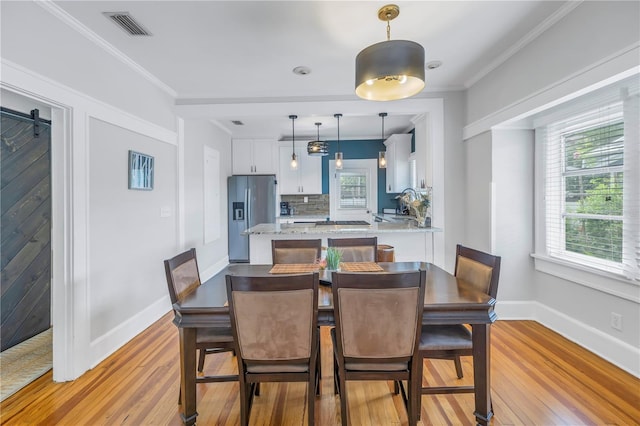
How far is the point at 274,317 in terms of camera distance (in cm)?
145

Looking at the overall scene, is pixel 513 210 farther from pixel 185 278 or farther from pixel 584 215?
pixel 185 278

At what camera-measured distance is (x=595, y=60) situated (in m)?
1.93

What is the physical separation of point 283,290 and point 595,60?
7.74 feet

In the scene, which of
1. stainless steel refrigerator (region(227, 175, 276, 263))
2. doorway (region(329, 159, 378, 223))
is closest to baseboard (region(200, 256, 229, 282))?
stainless steel refrigerator (region(227, 175, 276, 263))

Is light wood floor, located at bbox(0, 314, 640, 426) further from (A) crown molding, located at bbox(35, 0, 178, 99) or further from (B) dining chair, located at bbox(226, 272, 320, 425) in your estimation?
(A) crown molding, located at bbox(35, 0, 178, 99)

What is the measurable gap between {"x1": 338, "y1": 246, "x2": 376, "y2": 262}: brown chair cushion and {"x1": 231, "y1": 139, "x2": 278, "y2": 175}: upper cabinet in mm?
3826

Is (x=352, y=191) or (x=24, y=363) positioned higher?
(x=352, y=191)

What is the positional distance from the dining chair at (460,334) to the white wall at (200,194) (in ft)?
10.6

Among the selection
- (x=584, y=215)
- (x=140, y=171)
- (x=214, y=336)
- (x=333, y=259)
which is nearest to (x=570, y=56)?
(x=584, y=215)

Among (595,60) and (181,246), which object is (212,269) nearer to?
(181,246)

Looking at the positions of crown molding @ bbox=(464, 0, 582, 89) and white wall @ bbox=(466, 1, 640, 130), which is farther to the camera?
crown molding @ bbox=(464, 0, 582, 89)

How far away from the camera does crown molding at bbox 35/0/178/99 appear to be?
2.01 m

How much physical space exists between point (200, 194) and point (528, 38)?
414cm

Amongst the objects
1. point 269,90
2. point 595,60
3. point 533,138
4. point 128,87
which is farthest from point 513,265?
point 128,87
